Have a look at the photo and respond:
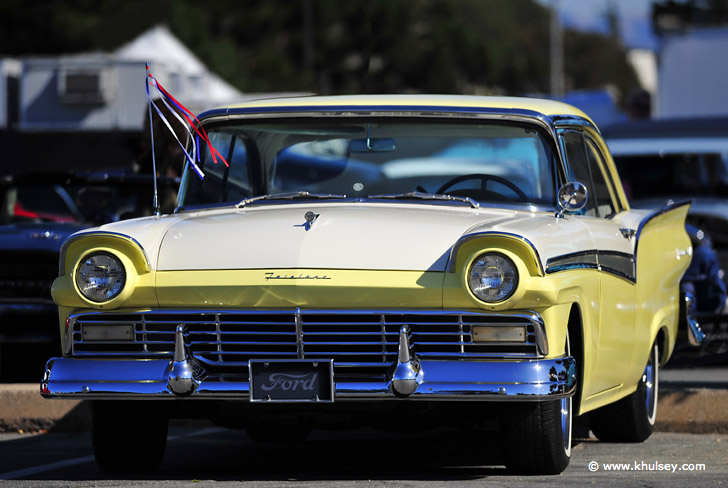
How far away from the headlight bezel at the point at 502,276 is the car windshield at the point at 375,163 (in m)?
0.96

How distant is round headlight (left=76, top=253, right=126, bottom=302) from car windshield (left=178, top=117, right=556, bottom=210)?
1008 millimetres

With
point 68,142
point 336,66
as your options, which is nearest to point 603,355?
point 68,142

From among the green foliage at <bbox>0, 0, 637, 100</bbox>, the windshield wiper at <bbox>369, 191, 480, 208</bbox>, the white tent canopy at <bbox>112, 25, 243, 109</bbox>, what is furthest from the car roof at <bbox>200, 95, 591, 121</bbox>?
the green foliage at <bbox>0, 0, 637, 100</bbox>

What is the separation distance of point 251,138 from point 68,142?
2404 centimetres

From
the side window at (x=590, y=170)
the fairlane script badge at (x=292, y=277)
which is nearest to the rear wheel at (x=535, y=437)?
the fairlane script badge at (x=292, y=277)

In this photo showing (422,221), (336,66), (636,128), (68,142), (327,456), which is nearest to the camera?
(422,221)

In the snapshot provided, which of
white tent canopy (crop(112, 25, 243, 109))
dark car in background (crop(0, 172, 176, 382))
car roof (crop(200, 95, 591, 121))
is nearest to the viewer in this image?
car roof (crop(200, 95, 591, 121))

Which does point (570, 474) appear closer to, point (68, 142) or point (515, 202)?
point (515, 202)

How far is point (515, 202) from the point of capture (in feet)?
22.4

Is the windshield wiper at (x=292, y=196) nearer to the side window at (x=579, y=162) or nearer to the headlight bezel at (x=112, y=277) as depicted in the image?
the headlight bezel at (x=112, y=277)

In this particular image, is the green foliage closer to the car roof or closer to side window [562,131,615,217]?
side window [562,131,615,217]

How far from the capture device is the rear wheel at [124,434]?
644 cm

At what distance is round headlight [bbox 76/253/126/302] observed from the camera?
6047 mm

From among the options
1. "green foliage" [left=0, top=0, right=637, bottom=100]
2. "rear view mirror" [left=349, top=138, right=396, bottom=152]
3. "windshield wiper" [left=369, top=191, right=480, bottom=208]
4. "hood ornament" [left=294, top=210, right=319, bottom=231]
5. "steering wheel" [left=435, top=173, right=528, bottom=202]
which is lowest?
"hood ornament" [left=294, top=210, right=319, bottom=231]
